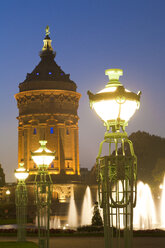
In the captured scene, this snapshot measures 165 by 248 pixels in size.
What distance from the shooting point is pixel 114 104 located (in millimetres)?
8945

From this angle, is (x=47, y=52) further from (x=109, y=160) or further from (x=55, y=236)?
(x=109, y=160)

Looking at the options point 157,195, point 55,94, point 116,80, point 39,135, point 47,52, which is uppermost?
point 47,52

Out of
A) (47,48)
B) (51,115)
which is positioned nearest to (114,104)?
(51,115)

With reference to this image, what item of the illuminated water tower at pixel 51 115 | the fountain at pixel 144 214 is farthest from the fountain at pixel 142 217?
the illuminated water tower at pixel 51 115

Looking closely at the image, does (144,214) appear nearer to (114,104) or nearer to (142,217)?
(142,217)

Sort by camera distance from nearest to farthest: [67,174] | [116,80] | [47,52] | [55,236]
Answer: [116,80] → [55,236] → [67,174] → [47,52]

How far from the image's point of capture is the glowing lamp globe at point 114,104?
8.91 metres

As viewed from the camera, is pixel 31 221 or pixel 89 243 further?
pixel 31 221

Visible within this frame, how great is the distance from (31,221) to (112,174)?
44.6m

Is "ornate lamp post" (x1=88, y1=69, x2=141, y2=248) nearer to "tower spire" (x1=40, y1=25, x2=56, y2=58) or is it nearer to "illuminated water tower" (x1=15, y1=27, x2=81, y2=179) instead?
"illuminated water tower" (x1=15, y1=27, x2=81, y2=179)

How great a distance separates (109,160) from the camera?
8906 millimetres

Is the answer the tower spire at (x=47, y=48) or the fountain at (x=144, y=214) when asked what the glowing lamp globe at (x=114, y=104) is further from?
the tower spire at (x=47, y=48)

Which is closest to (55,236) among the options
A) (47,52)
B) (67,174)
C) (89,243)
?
(89,243)

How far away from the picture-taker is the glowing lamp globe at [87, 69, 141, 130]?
891 centimetres
